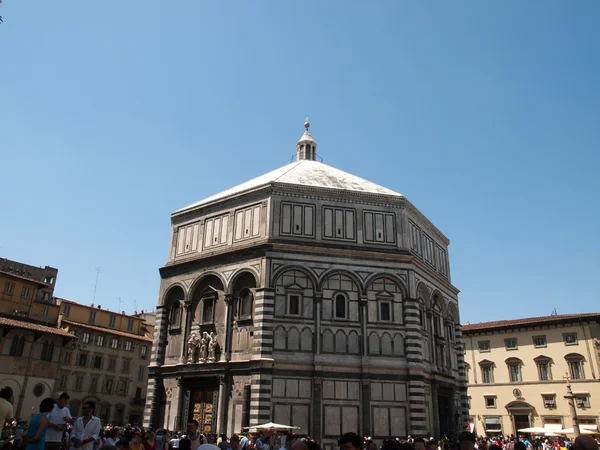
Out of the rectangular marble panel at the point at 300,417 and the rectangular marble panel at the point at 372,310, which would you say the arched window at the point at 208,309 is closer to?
the rectangular marble panel at the point at 300,417

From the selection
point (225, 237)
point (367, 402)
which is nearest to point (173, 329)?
point (225, 237)

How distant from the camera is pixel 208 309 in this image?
28438 mm

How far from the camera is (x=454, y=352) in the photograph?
3347 cm

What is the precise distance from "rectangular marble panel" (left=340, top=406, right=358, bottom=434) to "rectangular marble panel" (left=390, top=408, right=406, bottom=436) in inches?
70.6

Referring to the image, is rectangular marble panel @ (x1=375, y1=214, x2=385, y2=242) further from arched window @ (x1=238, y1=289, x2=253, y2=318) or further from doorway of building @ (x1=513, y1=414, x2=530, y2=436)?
doorway of building @ (x1=513, y1=414, x2=530, y2=436)

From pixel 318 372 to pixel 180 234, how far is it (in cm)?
1262

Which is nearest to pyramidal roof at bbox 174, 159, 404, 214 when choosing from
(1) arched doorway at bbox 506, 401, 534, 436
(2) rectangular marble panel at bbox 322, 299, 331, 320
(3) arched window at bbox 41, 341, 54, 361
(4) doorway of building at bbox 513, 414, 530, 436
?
(2) rectangular marble panel at bbox 322, 299, 331, 320

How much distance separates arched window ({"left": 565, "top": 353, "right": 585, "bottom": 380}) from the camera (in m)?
42.0

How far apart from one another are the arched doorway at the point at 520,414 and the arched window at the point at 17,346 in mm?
39484

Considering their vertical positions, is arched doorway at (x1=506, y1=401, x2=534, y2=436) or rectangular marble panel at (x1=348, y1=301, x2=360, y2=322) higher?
rectangular marble panel at (x1=348, y1=301, x2=360, y2=322)

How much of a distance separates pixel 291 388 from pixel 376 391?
421 centimetres

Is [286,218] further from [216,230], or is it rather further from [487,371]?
[487,371]

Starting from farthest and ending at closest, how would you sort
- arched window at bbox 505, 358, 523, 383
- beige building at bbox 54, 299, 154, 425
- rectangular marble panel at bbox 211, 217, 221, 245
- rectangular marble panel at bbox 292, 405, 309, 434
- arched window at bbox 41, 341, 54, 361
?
arched window at bbox 505, 358, 523, 383 < beige building at bbox 54, 299, 154, 425 < arched window at bbox 41, 341, 54, 361 < rectangular marble panel at bbox 211, 217, 221, 245 < rectangular marble panel at bbox 292, 405, 309, 434

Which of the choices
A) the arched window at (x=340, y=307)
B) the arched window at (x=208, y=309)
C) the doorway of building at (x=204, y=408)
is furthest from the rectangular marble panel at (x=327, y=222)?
the doorway of building at (x=204, y=408)
